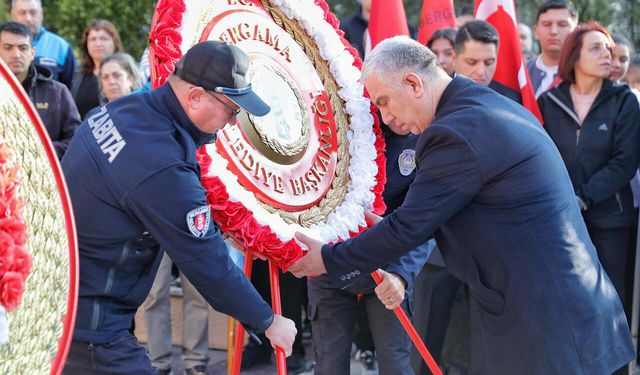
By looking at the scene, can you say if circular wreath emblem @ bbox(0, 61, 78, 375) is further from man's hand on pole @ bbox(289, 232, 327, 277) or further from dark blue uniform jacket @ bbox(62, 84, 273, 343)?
man's hand on pole @ bbox(289, 232, 327, 277)

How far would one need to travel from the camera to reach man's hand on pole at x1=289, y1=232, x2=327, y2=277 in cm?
354

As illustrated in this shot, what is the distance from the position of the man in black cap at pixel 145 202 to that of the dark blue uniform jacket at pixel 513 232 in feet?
2.18

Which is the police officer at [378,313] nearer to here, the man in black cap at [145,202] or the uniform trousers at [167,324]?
the man in black cap at [145,202]

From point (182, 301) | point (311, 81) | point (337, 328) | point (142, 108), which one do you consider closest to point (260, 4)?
point (311, 81)

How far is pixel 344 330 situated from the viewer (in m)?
4.29

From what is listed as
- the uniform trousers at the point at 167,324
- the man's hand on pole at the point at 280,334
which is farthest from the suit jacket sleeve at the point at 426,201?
the uniform trousers at the point at 167,324

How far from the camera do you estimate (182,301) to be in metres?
6.37

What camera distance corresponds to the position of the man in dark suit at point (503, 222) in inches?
121

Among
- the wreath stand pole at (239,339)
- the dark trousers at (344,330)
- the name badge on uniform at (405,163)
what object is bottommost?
the dark trousers at (344,330)

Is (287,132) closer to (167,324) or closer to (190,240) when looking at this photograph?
(190,240)

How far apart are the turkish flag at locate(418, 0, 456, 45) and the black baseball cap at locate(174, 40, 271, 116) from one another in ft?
12.6

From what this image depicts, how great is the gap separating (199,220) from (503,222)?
1.03 metres

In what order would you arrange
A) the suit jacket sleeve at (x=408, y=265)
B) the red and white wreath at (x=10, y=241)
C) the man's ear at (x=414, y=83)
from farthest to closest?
the suit jacket sleeve at (x=408, y=265) < the man's ear at (x=414, y=83) < the red and white wreath at (x=10, y=241)

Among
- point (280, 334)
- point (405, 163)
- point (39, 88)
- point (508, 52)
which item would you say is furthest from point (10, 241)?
point (508, 52)
